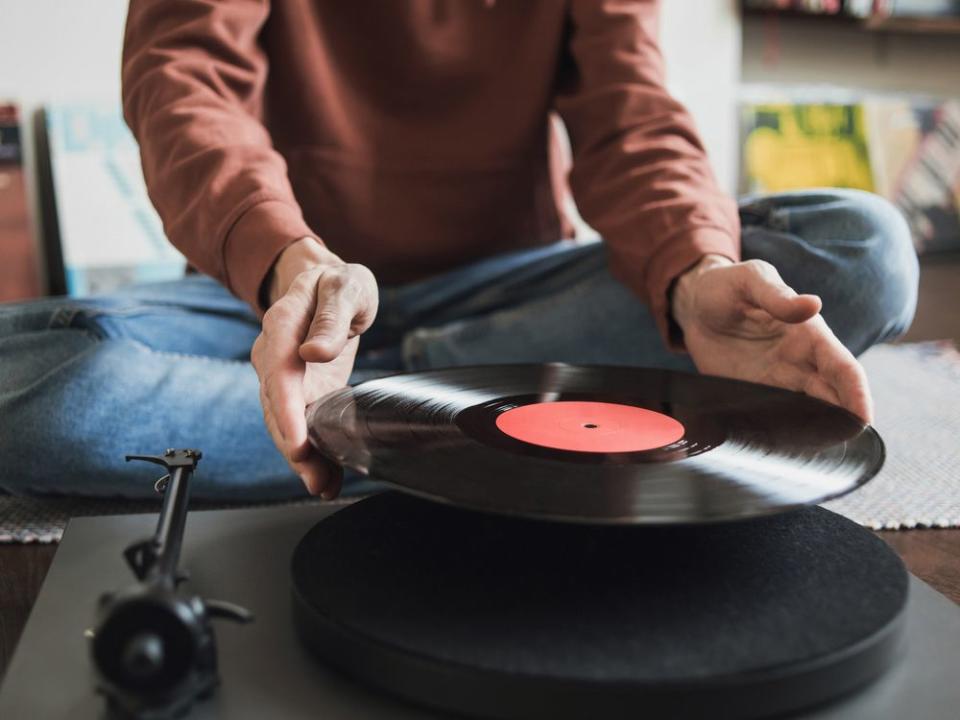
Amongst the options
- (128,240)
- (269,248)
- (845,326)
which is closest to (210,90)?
(269,248)

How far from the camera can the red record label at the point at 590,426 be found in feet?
1.83

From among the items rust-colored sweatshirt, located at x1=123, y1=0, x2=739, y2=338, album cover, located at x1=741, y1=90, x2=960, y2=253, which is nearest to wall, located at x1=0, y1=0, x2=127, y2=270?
rust-colored sweatshirt, located at x1=123, y1=0, x2=739, y2=338

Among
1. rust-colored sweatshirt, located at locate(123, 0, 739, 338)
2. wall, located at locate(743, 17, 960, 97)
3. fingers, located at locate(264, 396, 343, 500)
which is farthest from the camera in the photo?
wall, located at locate(743, 17, 960, 97)

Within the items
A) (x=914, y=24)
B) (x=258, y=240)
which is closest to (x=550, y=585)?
(x=258, y=240)

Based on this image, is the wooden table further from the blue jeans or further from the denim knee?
the denim knee

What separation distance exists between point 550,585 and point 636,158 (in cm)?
81

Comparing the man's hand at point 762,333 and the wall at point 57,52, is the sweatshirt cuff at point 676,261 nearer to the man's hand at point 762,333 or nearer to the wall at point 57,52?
the man's hand at point 762,333

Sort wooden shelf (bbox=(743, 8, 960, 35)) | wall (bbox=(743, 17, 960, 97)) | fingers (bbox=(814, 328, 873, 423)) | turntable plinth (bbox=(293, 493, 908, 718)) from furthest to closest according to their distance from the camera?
wall (bbox=(743, 17, 960, 97))
wooden shelf (bbox=(743, 8, 960, 35))
fingers (bbox=(814, 328, 873, 423))
turntable plinth (bbox=(293, 493, 908, 718))

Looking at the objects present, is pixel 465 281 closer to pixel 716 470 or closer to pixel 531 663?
pixel 716 470

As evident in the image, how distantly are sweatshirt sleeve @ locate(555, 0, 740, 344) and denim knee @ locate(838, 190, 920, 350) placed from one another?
0.49 feet

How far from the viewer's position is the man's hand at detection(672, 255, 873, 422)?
0.68m

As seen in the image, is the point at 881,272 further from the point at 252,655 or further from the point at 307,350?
the point at 252,655

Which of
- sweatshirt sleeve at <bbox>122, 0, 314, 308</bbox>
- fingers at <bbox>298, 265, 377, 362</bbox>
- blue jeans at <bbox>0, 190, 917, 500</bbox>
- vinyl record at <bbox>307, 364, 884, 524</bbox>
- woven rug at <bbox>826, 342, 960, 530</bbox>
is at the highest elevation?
sweatshirt sleeve at <bbox>122, 0, 314, 308</bbox>

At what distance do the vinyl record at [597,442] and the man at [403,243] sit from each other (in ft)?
0.23
